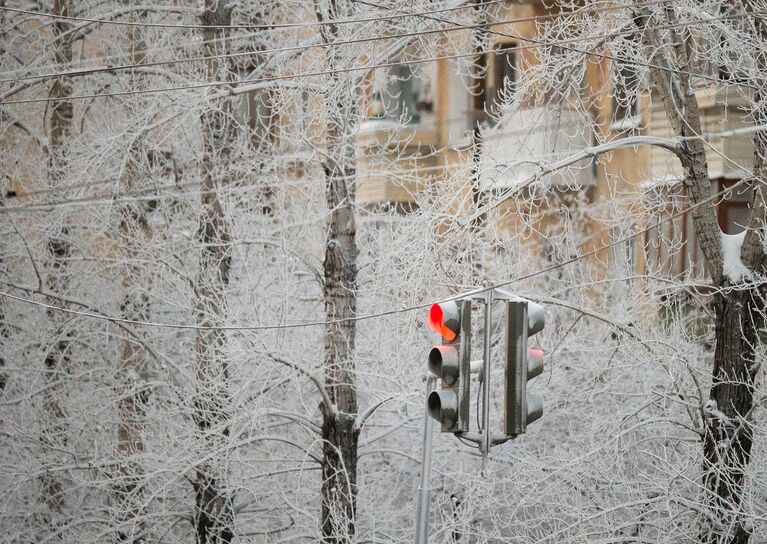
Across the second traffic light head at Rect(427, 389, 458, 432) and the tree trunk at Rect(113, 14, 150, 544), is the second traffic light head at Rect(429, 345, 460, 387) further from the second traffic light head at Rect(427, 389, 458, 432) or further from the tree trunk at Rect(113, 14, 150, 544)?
the tree trunk at Rect(113, 14, 150, 544)

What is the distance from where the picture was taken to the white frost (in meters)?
14.1

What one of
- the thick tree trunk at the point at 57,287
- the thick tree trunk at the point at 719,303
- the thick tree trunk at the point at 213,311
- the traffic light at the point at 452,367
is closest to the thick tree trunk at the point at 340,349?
the thick tree trunk at the point at 213,311

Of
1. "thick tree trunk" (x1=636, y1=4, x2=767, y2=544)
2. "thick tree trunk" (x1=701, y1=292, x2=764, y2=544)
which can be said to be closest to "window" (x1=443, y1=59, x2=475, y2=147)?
"thick tree trunk" (x1=636, y1=4, x2=767, y2=544)

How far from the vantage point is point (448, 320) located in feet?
33.4

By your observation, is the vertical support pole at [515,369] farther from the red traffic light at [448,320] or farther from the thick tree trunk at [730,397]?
the thick tree trunk at [730,397]

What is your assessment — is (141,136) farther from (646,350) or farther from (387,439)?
(646,350)

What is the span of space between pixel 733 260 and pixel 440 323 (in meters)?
5.05

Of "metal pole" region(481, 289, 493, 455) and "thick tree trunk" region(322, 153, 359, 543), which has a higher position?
"metal pole" region(481, 289, 493, 455)

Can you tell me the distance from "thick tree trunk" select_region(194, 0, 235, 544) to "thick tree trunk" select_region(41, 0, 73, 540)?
2.20 m

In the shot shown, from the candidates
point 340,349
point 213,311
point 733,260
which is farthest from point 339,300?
point 733,260

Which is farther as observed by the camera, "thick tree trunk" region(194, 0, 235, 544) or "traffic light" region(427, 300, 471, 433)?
"thick tree trunk" region(194, 0, 235, 544)

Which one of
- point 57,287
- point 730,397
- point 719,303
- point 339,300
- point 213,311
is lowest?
point 57,287

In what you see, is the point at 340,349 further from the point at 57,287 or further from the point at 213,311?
the point at 57,287

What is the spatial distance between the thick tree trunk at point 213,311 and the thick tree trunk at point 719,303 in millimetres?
6115
